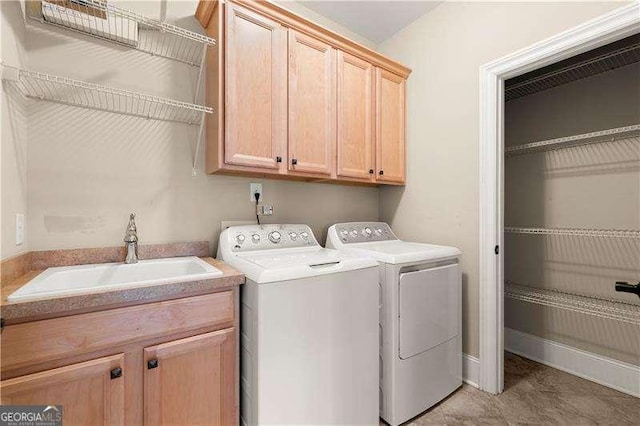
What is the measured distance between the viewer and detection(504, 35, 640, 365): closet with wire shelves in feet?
6.30

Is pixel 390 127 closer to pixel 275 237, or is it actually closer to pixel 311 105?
pixel 311 105

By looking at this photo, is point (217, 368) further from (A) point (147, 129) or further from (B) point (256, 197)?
(A) point (147, 129)

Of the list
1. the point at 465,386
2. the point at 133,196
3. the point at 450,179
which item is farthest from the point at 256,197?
A: the point at 465,386

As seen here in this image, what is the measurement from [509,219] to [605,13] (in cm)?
153

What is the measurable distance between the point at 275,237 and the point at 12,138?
1264 millimetres

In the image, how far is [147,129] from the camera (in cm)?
163

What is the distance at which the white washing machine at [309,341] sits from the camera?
1.22 meters

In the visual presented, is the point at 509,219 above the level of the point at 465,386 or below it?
above

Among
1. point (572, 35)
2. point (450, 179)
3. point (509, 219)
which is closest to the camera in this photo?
point (572, 35)

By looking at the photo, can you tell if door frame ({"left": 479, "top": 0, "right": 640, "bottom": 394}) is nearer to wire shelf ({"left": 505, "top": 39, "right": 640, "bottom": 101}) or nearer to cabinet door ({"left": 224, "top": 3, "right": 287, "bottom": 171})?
wire shelf ({"left": 505, "top": 39, "right": 640, "bottom": 101})

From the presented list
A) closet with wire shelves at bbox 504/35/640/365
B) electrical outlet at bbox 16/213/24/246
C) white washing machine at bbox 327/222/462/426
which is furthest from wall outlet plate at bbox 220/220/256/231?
closet with wire shelves at bbox 504/35/640/365

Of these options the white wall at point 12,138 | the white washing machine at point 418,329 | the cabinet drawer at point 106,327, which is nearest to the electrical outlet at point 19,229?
the white wall at point 12,138

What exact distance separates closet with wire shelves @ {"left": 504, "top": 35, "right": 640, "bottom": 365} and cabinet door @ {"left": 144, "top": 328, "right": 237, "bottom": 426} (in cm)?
205

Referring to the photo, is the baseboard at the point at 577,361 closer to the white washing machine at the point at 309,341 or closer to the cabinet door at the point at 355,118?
the white washing machine at the point at 309,341
